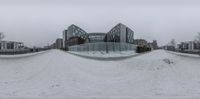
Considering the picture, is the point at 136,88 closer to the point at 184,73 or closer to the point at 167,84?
the point at 167,84

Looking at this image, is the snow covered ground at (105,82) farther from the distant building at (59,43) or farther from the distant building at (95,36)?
the distant building at (59,43)

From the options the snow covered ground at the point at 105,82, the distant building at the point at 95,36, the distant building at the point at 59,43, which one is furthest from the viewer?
the distant building at the point at 59,43

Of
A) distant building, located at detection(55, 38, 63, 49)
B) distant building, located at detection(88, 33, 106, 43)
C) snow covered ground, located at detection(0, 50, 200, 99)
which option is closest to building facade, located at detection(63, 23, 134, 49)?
distant building, located at detection(88, 33, 106, 43)

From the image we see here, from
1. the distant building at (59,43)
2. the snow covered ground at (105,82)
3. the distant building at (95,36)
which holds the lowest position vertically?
the snow covered ground at (105,82)

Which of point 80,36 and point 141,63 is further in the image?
point 80,36

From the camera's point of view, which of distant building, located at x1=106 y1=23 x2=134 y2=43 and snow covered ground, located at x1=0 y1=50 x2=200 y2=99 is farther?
distant building, located at x1=106 y1=23 x2=134 y2=43

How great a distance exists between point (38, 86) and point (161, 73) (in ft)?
19.2

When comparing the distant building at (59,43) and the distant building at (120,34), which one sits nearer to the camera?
the distant building at (120,34)

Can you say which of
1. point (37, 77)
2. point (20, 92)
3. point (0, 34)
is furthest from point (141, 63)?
point (0, 34)

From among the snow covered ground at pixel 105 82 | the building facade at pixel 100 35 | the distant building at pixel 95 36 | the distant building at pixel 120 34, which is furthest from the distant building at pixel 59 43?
the snow covered ground at pixel 105 82

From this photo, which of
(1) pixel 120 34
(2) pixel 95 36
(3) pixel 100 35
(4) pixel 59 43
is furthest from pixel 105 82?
(4) pixel 59 43

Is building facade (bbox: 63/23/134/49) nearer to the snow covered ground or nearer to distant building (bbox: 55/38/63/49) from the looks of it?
distant building (bbox: 55/38/63/49)

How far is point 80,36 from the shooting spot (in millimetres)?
66125

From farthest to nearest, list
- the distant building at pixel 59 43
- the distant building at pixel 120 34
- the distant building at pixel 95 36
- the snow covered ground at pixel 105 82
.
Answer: the distant building at pixel 59 43 → the distant building at pixel 95 36 → the distant building at pixel 120 34 → the snow covered ground at pixel 105 82
